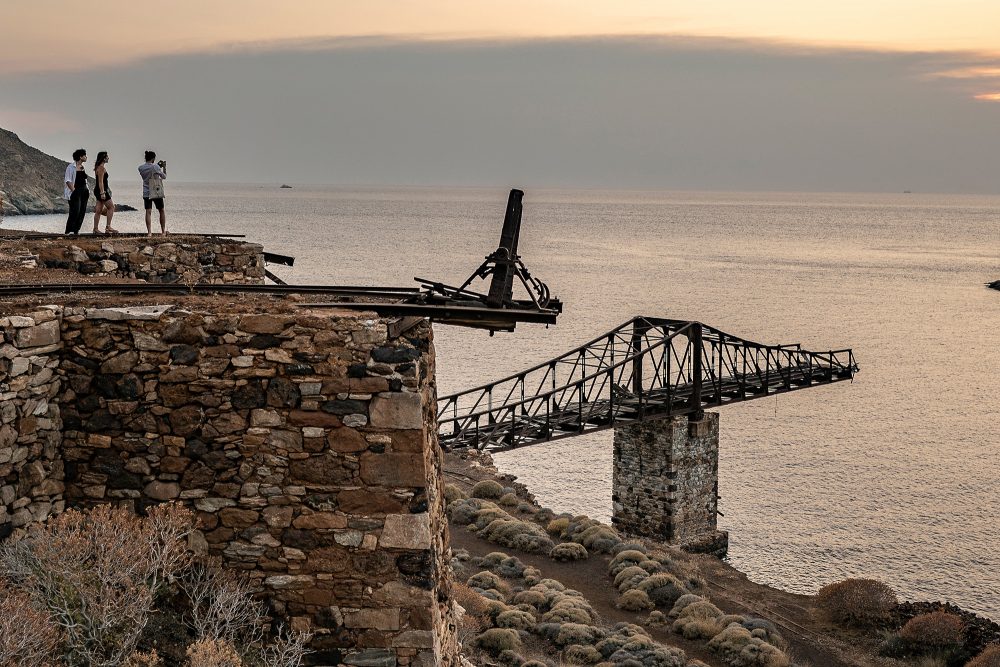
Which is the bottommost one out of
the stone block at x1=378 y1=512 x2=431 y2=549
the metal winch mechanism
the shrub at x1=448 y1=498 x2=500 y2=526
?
the shrub at x1=448 y1=498 x2=500 y2=526

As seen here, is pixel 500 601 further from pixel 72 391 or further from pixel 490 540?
pixel 72 391

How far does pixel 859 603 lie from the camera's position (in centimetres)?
2444

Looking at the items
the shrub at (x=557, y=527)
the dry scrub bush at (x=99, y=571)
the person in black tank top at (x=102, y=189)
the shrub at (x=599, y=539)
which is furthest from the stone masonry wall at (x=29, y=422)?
the shrub at (x=557, y=527)

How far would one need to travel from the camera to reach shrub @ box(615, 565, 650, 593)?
2338cm

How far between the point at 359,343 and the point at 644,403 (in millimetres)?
24745

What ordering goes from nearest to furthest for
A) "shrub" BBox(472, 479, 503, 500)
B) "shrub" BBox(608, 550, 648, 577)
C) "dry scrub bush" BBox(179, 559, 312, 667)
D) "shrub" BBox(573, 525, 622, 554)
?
→ "dry scrub bush" BBox(179, 559, 312, 667), "shrub" BBox(608, 550, 648, 577), "shrub" BBox(573, 525, 622, 554), "shrub" BBox(472, 479, 503, 500)

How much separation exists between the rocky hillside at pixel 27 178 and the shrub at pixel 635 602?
137 m

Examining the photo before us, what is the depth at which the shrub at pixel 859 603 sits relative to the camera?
24.3m

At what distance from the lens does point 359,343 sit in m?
8.01

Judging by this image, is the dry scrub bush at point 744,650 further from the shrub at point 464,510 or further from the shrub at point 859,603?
the shrub at point 464,510

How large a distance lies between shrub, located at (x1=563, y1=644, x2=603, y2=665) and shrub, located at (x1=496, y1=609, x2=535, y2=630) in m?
1.12

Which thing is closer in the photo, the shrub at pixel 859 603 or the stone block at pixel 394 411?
the stone block at pixel 394 411

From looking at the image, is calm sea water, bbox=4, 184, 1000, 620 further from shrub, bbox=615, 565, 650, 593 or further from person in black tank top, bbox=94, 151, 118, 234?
person in black tank top, bbox=94, 151, 118, 234

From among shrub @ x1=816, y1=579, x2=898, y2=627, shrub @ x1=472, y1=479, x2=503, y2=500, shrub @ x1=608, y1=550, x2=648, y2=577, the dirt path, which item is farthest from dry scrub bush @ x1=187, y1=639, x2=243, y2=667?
shrub @ x1=472, y1=479, x2=503, y2=500
